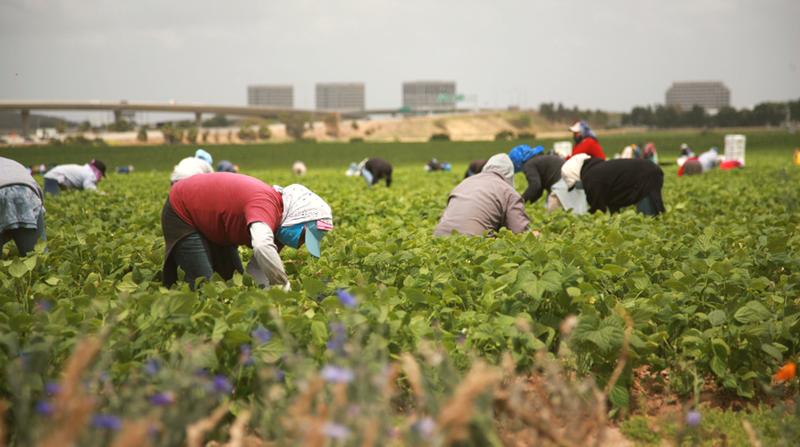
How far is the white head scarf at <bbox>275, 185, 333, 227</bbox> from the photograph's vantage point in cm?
416

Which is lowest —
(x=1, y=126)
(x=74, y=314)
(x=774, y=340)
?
(x=774, y=340)

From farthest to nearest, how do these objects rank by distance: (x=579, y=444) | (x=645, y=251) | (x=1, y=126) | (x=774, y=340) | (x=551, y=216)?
(x=551, y=216), (x=1, y=126), (x=645, y=251), (x=774, y=340), (x=579, y=444)

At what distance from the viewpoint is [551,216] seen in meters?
7.72

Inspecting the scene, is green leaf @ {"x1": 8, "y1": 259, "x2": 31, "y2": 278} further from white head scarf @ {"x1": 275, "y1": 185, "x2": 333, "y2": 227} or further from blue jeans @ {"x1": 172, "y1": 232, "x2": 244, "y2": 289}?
white head scarf @ {"x1": 275, "y1": 185, "x2": 333, "y2": 227}

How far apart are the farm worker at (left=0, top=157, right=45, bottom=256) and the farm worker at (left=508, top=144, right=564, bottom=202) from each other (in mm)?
4826

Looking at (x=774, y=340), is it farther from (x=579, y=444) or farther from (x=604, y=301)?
(x=579, y=444)

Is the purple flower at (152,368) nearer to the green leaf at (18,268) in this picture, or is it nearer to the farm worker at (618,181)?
the green leaf at (18,268)

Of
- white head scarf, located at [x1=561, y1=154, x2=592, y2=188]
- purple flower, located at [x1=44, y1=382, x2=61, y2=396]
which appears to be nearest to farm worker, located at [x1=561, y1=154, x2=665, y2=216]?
white head scarf, located at [x1=561, y1=154, x2=592, y2=188]

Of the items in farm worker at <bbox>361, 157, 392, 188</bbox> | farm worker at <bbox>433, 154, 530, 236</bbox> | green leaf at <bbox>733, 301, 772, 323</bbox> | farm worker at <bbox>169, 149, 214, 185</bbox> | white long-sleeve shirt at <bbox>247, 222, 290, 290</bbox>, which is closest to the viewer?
green leaf at <bbox>733, 301, 772, 323</bbox>

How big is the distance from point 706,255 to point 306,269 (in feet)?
8.43

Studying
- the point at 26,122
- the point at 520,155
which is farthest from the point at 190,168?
the point at 520,155

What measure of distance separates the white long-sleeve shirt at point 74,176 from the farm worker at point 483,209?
8107 millimetres

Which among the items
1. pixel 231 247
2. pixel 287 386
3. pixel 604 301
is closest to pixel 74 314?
pixel 287 386

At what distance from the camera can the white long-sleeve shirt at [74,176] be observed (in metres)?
12.1
